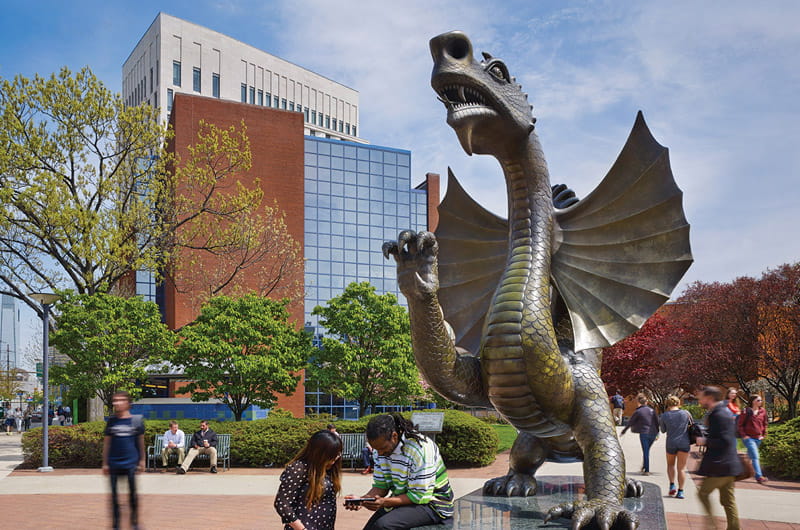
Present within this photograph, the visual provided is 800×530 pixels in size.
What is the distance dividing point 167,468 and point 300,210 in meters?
22.6

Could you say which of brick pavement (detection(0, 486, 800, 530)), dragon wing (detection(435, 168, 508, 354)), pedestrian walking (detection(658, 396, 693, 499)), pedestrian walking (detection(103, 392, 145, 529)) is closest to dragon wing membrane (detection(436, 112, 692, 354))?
dragon wing (detection(435, 168, 508, 354))

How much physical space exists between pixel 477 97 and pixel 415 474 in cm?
231

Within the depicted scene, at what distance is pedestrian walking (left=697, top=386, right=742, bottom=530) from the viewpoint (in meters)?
5.20

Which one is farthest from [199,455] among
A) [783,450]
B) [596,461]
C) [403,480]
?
[596,461]

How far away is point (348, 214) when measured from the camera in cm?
4756

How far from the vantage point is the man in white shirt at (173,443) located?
13.5 metres

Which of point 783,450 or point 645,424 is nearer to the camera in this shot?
point 645,424

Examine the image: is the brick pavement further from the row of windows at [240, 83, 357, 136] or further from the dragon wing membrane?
the row of windows at [240, 83, 357, 136]

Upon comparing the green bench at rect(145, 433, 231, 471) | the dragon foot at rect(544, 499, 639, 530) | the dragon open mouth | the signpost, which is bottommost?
the green bench at rect(145, 433, 231, 471)

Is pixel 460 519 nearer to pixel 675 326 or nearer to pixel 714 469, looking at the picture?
pixel 714 469

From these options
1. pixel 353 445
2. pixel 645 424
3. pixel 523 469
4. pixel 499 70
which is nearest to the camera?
pixel 499 70

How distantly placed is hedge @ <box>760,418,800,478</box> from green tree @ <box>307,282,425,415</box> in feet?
37.1

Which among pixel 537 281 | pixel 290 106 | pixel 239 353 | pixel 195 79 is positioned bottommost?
pixel 239 353

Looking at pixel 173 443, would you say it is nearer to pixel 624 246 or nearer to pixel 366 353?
pixel 366 353
